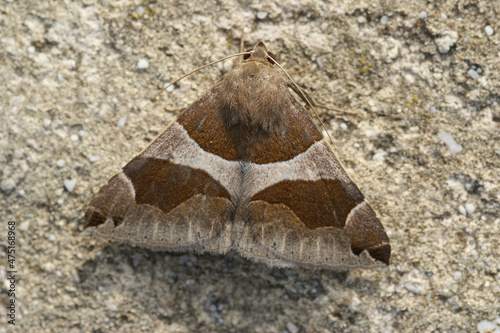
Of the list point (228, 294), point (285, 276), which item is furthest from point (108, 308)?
point (285, 276)

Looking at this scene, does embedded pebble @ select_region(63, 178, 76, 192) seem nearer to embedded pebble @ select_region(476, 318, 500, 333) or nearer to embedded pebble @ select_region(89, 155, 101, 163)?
embedded pebble @ select_region(89, 155, 101, 163)

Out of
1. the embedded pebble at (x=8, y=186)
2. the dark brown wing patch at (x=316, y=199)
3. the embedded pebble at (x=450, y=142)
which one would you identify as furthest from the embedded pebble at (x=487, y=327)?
the embedded pebble at (x=8, y=186)

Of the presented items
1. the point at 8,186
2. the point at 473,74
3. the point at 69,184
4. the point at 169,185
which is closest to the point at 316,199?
the point at 169,185

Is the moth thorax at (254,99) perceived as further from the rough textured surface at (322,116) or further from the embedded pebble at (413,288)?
the embedded pebble at (413,288)

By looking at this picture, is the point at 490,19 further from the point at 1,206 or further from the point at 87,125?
the point at 1,206

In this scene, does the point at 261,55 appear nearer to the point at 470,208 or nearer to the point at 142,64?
the point at 142,64

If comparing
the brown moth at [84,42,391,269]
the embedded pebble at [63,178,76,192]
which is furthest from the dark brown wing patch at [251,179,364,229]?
the embedded pebble at [63,178,76,192]

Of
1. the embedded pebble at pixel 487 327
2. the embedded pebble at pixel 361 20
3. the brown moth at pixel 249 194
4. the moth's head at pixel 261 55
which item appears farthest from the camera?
the embedded pebble at pixel 361 20
